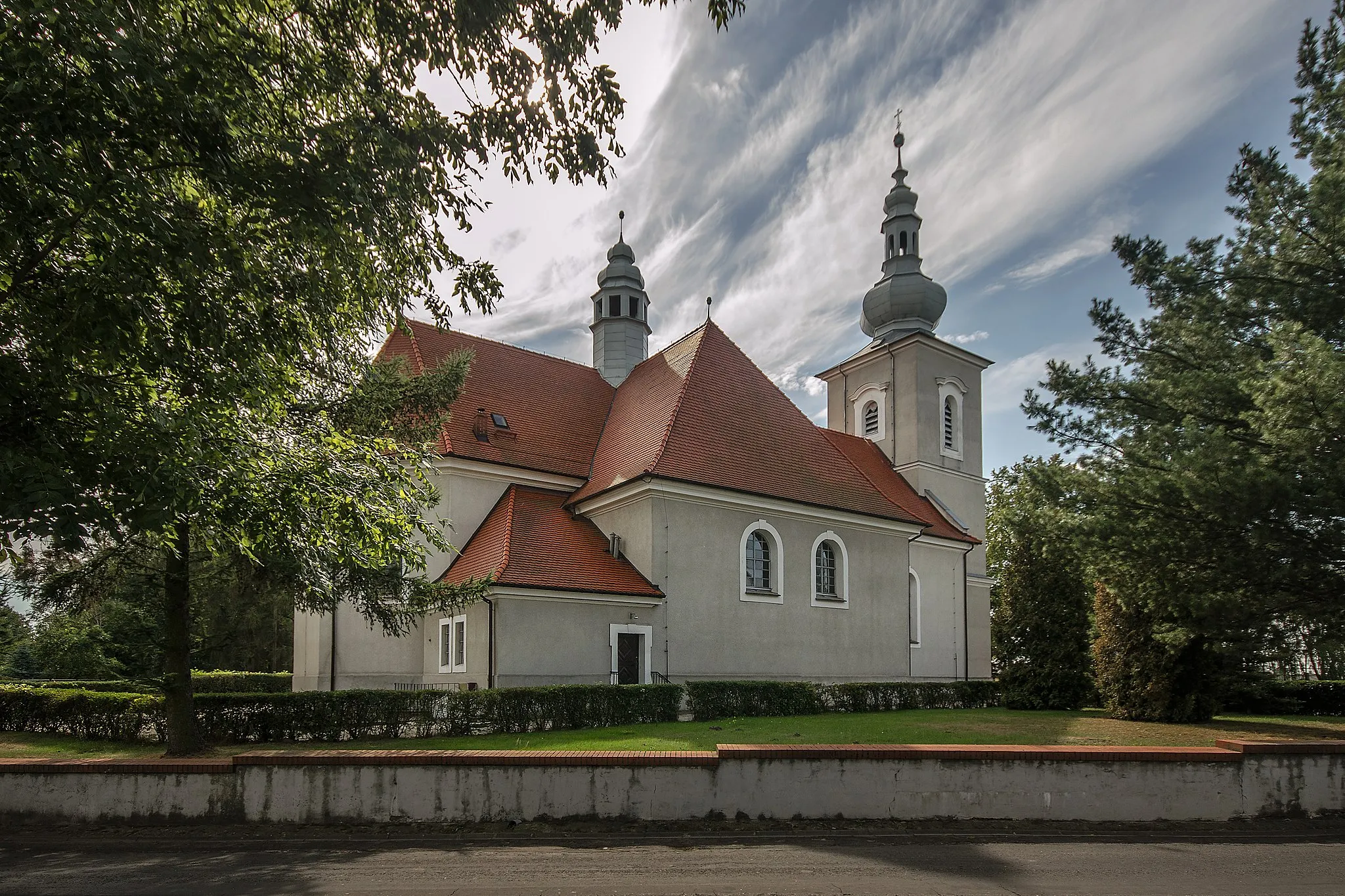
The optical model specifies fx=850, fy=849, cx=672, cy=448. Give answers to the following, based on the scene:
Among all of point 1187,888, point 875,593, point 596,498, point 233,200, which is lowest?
point 1187,888

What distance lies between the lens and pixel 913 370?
98.6 feet

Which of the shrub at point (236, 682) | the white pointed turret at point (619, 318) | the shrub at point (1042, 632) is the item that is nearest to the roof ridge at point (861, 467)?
the shrub at point (1042, 632)

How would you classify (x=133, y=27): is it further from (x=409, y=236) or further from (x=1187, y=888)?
(x=1187, y=888)

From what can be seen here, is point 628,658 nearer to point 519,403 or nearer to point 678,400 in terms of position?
point 678,400

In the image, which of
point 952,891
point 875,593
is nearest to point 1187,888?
point 952,891

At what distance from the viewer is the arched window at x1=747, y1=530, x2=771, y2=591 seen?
21.3 meters

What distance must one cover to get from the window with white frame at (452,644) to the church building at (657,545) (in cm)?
6

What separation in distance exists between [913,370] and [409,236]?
2427 centimetres

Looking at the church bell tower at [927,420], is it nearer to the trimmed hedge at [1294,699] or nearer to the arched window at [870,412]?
the arched window at [870,412]

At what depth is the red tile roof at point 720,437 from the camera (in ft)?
68.4

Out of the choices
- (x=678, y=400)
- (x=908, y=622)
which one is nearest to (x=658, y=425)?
(x=678, y=400)

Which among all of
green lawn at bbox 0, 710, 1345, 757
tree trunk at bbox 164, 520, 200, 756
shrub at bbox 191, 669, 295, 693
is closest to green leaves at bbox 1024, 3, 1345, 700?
green lawn at bbox 0, 710, 1345, 757

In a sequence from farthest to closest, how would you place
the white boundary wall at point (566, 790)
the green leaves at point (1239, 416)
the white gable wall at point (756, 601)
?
the white gable wall at point (756, 601) < the green leaves at point (1239, 416) < the white boundary wall at point (566, 790)

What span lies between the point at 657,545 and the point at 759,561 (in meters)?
3.32
